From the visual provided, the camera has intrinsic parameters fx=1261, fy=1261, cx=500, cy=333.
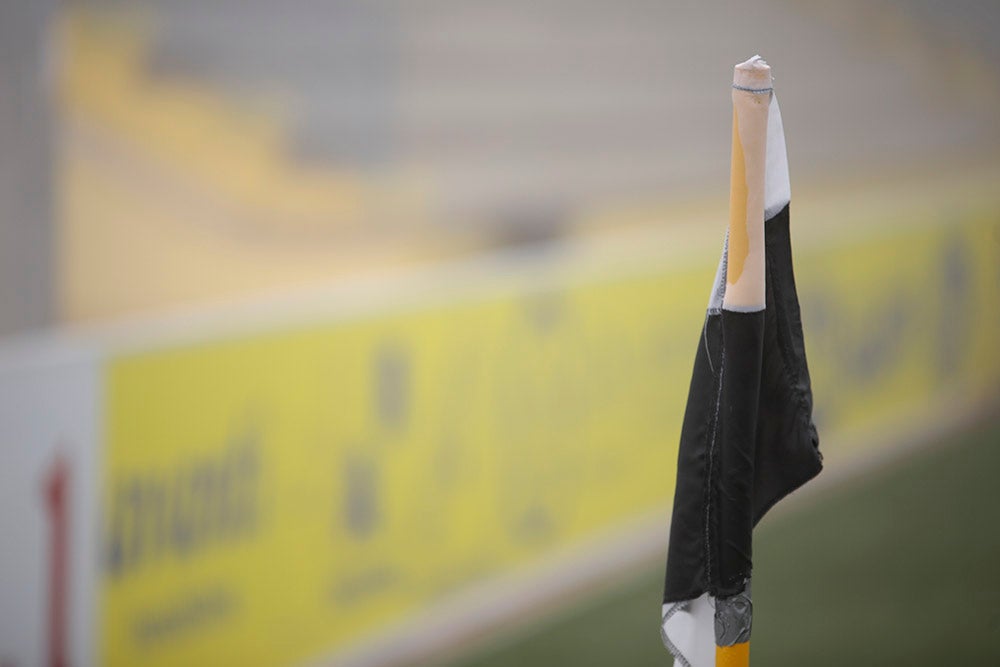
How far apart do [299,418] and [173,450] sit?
310 mm

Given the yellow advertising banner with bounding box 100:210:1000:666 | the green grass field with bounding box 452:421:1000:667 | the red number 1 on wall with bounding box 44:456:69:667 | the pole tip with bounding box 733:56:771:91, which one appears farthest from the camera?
the green grass field with bounding box 452:421:1000:667

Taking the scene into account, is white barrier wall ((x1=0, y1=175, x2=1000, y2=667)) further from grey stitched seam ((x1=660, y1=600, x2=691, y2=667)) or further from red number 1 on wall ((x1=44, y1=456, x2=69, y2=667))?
grey stitched seam ((x1=660, y1=600, x2=691, y2=667))

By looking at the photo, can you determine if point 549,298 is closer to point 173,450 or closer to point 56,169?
point 173,450

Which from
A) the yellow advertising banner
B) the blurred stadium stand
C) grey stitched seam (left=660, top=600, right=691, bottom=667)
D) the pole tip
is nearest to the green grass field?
the yellow advertising banner

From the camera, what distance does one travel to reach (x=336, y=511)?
268 centimetres

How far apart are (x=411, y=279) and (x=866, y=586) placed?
1.55m

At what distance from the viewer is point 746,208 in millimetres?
1171

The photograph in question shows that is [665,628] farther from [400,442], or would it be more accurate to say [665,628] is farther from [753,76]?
[400,442]

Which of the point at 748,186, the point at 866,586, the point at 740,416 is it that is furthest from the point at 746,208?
the point at 866,586

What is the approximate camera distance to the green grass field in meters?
3.11

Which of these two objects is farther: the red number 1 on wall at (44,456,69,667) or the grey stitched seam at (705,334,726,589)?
the red number 1 on wall at (44,456,69,667)

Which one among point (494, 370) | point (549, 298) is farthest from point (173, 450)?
point (549, 298)

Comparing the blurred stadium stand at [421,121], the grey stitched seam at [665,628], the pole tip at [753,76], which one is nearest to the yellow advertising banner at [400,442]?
the blurred stadium stand at [421,121]

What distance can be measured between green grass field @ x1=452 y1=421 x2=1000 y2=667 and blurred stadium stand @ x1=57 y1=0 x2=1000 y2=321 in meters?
0.93
